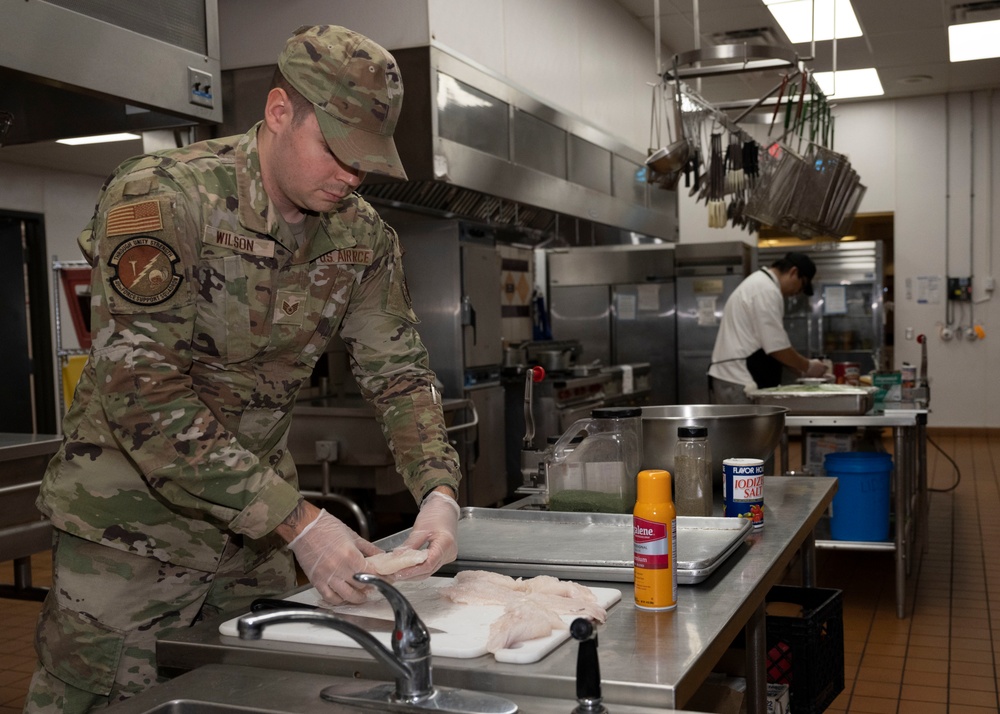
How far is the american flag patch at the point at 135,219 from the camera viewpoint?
57.9 inches

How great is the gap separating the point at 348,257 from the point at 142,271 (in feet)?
1.44

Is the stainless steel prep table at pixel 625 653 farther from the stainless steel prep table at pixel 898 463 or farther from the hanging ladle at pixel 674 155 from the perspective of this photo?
the hanging ladle at pixel 674 155

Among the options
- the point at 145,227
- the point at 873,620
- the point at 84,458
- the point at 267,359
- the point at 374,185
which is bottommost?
the point at 873,620

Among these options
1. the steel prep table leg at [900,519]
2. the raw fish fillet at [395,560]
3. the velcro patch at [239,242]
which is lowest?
the steel prep table leg at [900,519]

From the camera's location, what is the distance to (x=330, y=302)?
181 centimetres

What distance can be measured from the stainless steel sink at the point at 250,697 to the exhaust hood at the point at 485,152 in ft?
11.0

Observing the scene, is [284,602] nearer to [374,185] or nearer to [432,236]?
[374,185]

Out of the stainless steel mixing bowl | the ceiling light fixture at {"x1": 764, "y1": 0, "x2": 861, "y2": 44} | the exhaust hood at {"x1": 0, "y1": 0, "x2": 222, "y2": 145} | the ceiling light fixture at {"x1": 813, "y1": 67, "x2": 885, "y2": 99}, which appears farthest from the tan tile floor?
the ceiling light fixture at {"x1": 813, "y1": 67, "x2": 885, "y2": 99}

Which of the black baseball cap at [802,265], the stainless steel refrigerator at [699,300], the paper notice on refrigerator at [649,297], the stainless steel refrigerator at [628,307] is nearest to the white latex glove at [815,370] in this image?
the black baseball cap at [802,265]

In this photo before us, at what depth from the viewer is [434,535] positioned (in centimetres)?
162

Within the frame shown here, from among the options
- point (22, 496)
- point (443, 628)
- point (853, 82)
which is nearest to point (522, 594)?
point (443, 628)

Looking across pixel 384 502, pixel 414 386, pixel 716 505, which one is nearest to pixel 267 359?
pixel 414 386

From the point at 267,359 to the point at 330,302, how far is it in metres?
0.16

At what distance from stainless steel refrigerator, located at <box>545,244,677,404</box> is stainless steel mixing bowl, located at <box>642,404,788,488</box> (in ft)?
20.4
